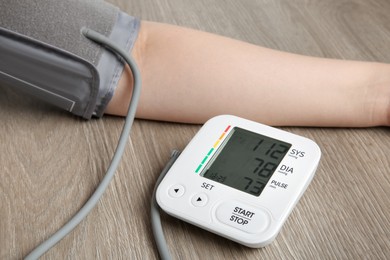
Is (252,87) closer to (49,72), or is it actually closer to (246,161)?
(246,161)

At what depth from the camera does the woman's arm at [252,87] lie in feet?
2.15

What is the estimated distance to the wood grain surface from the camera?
534 mm

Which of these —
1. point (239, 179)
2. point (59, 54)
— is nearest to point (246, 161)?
point (239, 179)

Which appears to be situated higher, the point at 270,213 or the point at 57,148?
the point at 270,213

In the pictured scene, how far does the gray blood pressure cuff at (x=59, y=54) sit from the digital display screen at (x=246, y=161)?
0.16 metres

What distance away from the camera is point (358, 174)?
61 cm

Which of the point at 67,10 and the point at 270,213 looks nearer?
the point at 270,213

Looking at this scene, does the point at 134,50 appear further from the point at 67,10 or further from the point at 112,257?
the point at 112,257

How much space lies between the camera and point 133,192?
0.59 m

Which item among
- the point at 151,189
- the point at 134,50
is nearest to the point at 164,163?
the point at 151,189

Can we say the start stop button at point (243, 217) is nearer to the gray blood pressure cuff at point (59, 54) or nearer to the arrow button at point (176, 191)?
the arrow button at point (176, 191)

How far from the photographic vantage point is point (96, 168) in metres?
0.61

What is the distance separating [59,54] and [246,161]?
0.23 meters

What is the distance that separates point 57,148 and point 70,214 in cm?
10
